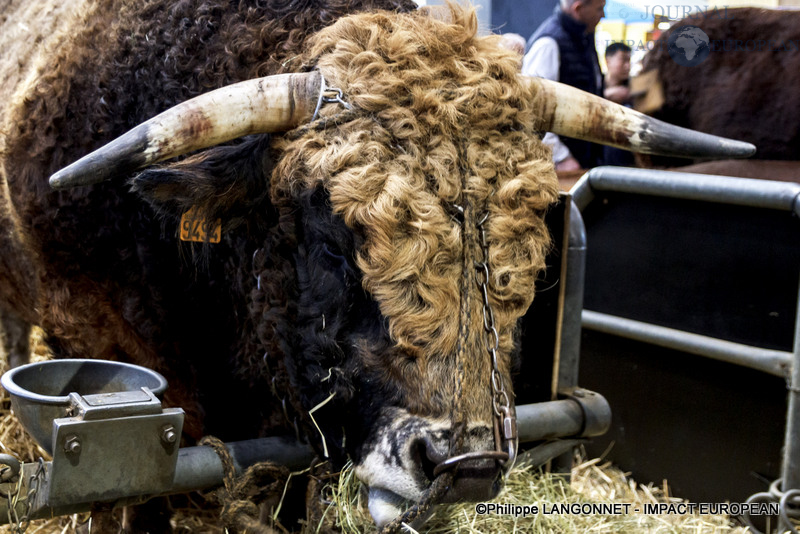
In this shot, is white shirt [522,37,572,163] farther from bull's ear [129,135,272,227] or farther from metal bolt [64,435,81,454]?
metal bolt [64,435,81,454]

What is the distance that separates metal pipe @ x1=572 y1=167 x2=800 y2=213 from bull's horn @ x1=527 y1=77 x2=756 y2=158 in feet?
2.07

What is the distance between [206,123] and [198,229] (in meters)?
0.53

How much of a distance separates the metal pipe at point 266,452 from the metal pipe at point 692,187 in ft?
3.40

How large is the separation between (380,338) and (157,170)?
0.88 meters

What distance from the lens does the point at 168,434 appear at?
209cm

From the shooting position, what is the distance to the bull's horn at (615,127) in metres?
2.65

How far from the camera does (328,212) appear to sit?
232 centimetres

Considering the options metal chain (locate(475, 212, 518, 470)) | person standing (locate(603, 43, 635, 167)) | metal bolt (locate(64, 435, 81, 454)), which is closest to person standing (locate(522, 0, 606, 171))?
person standing (locate(603, 43, 635, 167))

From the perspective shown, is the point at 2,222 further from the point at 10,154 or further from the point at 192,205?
the point at 192,205

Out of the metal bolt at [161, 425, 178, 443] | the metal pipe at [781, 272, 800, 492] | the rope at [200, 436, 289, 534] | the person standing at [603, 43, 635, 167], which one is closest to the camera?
the metal bolt at [161, 425, 178, 443]

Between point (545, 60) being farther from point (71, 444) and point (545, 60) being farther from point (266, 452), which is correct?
point (71, 444)

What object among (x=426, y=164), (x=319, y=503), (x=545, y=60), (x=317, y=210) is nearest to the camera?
(x=426, y=164)

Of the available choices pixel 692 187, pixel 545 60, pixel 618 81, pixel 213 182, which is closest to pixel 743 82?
pixel 618 81

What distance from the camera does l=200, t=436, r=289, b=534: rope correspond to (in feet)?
7.88
